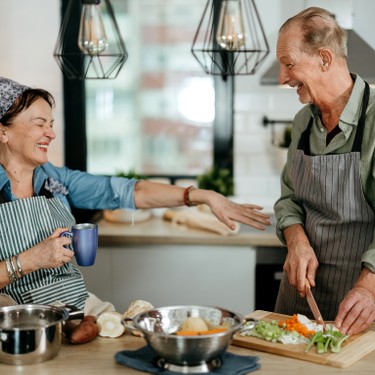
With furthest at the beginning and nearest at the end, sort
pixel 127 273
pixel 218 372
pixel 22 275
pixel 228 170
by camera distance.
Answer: pixel 228 170, pixel 127 273, pixel 22 275, pixel 218 372

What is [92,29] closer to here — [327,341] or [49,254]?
[49,254]

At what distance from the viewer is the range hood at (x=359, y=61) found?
165 inches

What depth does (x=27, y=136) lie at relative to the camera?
3102 mm

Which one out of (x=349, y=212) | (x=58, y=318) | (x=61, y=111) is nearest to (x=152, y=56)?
(x=61, y=111)

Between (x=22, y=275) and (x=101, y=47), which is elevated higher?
(x=101, y=47)

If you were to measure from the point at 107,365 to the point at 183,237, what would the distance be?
218 cm

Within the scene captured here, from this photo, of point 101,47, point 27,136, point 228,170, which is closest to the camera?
point 27,136

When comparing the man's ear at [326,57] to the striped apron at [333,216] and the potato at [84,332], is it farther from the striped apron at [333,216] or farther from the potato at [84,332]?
the potato at [84,332]

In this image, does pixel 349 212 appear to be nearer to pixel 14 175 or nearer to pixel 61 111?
pixel 14 175

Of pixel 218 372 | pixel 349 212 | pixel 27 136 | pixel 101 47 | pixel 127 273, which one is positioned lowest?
pixel 127 273

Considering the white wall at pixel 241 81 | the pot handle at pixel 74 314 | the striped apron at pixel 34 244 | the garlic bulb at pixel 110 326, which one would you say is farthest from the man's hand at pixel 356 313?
the white wall at pixel 241 81

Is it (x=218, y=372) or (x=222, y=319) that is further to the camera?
(x=222, y=319)

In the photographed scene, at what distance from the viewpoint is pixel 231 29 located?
3.44 meters

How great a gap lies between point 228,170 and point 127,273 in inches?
44.6
